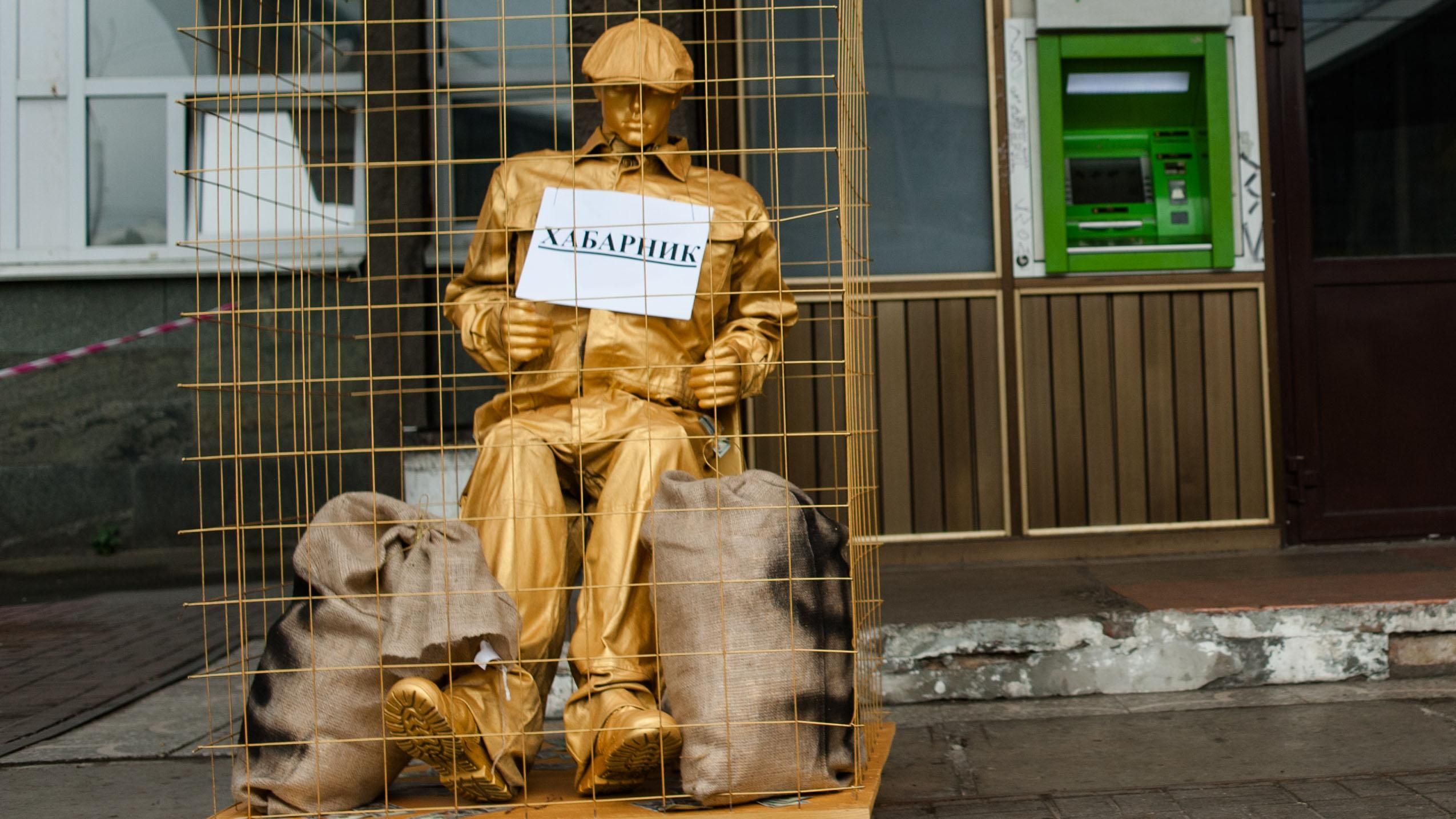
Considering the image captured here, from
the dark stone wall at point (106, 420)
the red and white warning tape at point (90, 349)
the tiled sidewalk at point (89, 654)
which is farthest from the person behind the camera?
the dark stone wall at point (106, 420)

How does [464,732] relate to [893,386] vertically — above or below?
below

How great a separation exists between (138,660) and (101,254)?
2.80 metres

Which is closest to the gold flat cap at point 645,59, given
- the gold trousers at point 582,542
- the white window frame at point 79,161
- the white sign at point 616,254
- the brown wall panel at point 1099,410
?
the white sign at point 616,254

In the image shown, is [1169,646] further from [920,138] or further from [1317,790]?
[920,138]

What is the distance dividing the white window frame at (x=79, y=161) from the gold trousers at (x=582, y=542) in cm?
413

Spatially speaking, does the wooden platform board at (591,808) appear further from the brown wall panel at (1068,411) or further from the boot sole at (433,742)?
the brown wall panel at (1068,411)

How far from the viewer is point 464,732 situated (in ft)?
7.77

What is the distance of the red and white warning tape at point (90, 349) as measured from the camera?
18.9 ft

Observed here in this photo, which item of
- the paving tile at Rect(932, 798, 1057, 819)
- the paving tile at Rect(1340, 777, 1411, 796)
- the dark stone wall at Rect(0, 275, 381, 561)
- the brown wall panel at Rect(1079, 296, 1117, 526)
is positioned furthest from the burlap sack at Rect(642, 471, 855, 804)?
the dark stone wall at Rect(0, 275, 381, 561)

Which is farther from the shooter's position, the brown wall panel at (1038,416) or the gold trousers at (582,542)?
the brown wall panel at (1038,416)

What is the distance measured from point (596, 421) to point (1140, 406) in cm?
293

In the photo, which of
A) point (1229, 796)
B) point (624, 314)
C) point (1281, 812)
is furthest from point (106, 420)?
point (1281, 812)

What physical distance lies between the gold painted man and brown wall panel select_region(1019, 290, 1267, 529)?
227 cm

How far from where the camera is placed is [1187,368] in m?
4.98
